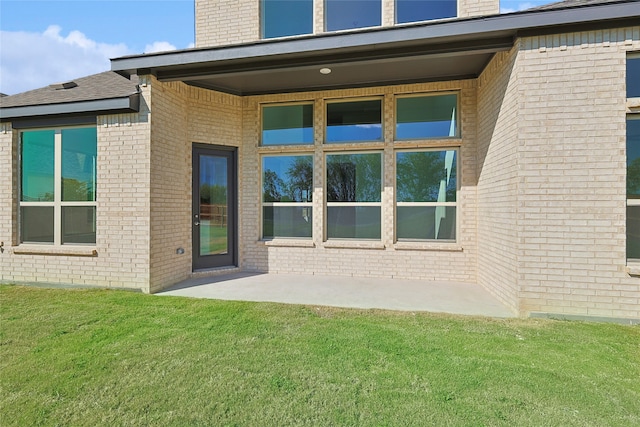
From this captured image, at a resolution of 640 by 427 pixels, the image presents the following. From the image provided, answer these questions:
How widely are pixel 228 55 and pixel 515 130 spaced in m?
4.50

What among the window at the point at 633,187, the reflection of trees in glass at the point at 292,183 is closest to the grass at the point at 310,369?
the window at the point at 633,187

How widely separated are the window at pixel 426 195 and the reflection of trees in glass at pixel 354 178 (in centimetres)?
47

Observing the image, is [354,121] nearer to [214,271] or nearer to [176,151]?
[176,151]

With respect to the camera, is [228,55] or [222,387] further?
[228,55]

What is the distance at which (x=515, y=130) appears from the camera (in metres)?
4.39

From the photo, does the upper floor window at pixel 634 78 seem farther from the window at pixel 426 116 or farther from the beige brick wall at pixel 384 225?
the window at pixel 426 116

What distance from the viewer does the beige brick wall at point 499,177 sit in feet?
Result: 14.6

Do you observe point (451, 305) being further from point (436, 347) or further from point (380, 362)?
point (380, 362)

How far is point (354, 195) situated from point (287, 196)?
4.95 feet

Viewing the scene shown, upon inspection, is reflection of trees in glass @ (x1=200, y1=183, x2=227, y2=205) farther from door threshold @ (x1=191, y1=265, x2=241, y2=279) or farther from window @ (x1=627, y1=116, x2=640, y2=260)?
window @ (x1=627, y1=116, x2=640, y2=260)

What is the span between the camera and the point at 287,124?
7172mm

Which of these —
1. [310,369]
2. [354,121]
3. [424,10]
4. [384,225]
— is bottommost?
[310,369]

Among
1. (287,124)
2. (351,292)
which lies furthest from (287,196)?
(351,292)

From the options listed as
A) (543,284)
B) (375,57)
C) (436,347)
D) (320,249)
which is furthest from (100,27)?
(543,284)
